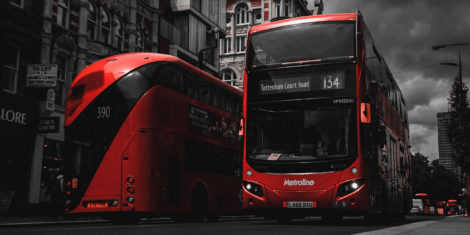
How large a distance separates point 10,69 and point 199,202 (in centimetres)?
973

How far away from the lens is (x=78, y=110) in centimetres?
1300

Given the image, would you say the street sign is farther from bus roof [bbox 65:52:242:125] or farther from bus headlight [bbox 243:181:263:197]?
bus headlight [bbox 243:181:263:197]

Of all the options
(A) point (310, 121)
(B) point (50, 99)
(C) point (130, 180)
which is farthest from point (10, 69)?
(A) point (310, 121)

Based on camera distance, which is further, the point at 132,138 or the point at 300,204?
the point at 132,138

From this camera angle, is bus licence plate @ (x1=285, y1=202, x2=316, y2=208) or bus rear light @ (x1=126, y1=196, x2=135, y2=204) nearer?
bus licence plate @ (x1=285, y1=202, x2=316, y2=208)

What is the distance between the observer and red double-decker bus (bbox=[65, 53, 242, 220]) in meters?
12.4

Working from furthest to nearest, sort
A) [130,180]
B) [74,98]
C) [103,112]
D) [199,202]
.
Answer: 1. [199,202]
2. [74,98]
3. [103,112]
4. [130,180]

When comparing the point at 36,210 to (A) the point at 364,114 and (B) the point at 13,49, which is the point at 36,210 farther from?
(A) the point at 364,114

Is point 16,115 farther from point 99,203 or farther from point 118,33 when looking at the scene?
point 118,33

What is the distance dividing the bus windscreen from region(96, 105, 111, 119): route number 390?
337 cm

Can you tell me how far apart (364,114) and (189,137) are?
183 inches

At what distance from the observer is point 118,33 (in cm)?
2747

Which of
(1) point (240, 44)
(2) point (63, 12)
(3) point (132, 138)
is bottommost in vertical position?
(3) point (132, 138)

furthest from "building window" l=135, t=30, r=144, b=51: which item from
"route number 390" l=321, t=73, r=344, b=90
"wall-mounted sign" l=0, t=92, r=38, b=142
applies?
"route number 390" l=321, t=73, r=344, b=90
